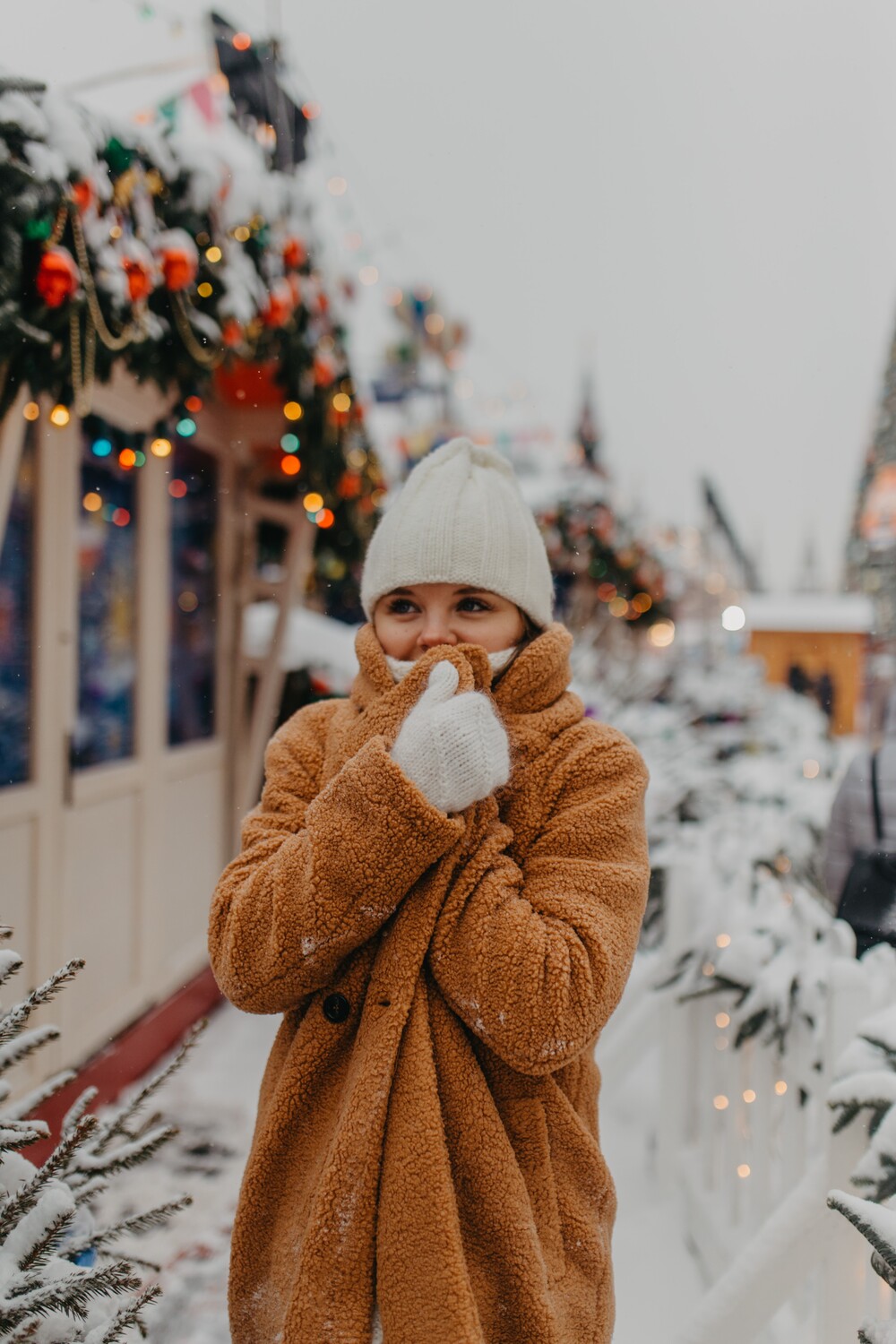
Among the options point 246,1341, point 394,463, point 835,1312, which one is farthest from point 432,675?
point 394,463

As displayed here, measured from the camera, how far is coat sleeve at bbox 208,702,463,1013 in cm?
97

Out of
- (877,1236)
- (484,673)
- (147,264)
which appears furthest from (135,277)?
(877,1236)

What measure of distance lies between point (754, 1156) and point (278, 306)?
2.48 m

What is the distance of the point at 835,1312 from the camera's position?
58.0 inches

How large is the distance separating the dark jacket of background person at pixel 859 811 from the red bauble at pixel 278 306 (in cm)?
180

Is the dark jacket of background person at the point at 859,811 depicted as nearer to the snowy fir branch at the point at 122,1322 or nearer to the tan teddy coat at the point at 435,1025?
the tan teddy coat at the point at 435,1025

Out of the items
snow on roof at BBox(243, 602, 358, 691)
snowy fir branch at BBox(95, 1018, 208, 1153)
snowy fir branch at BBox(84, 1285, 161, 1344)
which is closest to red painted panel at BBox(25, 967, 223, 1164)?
snowy fir branch at BBox(95, 1018, 208, 1153)

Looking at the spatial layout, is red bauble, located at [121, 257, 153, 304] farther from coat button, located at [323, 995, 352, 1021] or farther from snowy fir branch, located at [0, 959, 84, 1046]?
coat button, located at [323, 995, 352, 1021]

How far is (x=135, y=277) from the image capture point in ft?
5.93

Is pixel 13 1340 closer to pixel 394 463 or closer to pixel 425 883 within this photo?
pixel 425 883

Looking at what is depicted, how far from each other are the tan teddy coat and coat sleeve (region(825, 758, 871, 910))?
927 millimetres

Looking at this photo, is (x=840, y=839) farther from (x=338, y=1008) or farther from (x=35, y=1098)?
(x=35, y=1098)

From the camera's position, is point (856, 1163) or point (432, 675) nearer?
point (432, 675)

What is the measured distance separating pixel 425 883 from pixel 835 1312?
115 cm
